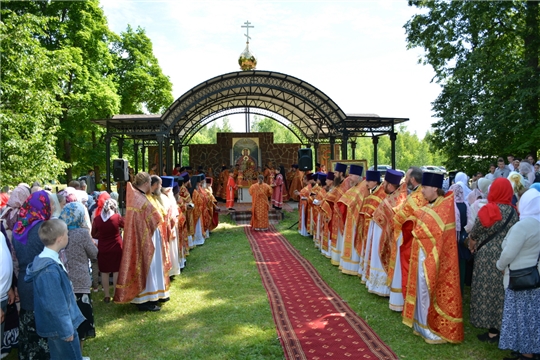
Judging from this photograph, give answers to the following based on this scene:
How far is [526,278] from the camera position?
14.2ft

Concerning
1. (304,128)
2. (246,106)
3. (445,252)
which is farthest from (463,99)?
(445,252)

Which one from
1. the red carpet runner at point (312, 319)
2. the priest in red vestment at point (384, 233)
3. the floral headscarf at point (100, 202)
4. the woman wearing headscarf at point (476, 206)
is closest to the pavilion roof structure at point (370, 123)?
the red carpet runner at point (312, 319)

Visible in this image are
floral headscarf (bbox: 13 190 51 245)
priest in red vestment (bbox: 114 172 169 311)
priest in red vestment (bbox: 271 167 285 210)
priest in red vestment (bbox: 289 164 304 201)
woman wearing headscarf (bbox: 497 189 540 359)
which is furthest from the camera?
priest in red vestment (bbox: 289 164 304 201)

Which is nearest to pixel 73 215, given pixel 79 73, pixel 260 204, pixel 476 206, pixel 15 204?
pixel 15 204

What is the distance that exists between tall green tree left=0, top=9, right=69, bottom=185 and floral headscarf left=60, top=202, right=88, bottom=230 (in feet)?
29.8

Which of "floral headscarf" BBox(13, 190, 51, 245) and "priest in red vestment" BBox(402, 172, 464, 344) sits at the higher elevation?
"floral headscarf" BBox(13, 190, 51, 245)

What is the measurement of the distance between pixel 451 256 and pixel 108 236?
4.80 m

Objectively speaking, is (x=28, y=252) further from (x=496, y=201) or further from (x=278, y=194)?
(x=278, y=194)

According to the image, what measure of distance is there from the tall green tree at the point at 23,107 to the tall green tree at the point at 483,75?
17.4 m

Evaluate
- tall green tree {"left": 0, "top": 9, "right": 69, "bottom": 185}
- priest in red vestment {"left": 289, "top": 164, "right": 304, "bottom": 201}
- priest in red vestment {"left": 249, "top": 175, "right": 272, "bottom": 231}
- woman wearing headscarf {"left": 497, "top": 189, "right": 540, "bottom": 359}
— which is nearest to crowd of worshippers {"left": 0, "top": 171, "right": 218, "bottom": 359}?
woman wearing headscarf {"left": 497, "top": 189, "right": 540, "bottom": 359}

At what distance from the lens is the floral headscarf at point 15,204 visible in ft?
17.1

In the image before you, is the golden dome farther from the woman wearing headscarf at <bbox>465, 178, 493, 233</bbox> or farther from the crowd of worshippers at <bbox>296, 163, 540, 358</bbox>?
the woman wearing headscarf at <bbox>465, 178, 493, 233</bbox>

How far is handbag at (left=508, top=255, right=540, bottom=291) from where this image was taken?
4.32 metres

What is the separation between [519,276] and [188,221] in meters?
8.17
